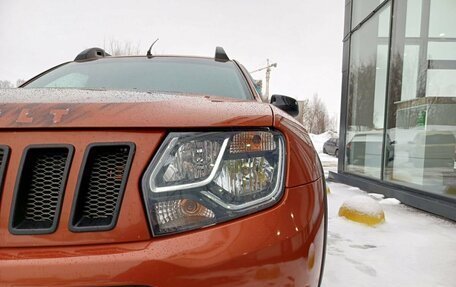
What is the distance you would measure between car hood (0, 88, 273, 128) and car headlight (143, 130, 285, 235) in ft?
0.13

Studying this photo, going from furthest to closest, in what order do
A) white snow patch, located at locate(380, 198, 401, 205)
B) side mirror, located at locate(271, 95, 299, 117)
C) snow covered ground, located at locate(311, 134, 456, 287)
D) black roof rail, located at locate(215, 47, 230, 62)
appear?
white snow patch, located at locate(380, 198, 401, 205) < black roof rail, located at locate(215, 47, 230, 62) < snow covered ground, located at locate(311, 134, 456, 287) < side mirror, located at locate(271, 95, 299, 117)

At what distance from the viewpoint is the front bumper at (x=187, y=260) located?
0.84 meters

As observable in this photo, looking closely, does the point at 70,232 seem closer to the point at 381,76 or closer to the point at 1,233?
the point at 1,233

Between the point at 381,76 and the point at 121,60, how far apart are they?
20.2 ft

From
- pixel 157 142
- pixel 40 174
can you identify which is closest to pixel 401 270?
pixel 157 142

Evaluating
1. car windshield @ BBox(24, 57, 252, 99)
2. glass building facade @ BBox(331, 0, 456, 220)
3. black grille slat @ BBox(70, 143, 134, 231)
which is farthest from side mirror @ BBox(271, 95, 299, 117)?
glass building facade @ BBox(331, 0, 456, 220)

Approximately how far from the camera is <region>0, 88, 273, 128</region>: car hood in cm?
94

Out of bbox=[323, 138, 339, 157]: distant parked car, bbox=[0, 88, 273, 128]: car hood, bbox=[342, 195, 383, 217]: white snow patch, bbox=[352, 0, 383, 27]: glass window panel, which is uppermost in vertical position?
bbox=[352, 0, 383, 27]: glass window panel

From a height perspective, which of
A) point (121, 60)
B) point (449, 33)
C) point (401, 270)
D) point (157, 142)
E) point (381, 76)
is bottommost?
point (401, 270)

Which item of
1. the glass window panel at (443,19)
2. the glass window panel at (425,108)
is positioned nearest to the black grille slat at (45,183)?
the glass window panel at (425,108)

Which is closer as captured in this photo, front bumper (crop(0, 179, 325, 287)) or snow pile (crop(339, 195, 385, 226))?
front bumper (crop(0, 179, 325, 287))

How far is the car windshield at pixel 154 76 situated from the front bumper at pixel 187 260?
1069 millimetres

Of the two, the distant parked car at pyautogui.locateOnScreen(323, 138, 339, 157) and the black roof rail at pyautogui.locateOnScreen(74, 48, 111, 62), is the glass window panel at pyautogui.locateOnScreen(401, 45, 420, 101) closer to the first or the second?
the black roof rail at pyautogui.locateOnScreen(74, 48, 111, 62)

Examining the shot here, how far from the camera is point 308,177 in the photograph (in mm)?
1123
